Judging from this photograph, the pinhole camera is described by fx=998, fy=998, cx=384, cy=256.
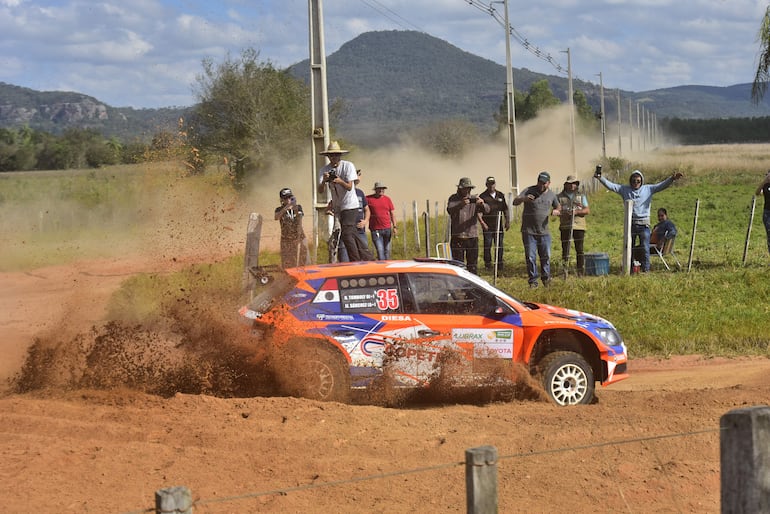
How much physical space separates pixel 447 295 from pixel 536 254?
23.7ft

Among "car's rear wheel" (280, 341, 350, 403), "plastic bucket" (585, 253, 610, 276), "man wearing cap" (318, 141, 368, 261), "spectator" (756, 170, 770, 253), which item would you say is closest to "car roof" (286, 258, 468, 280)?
"car's rear wheel" (280, 341, 350, 403)

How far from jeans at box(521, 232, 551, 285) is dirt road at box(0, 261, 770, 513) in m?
6.38

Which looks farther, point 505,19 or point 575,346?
point 505,19

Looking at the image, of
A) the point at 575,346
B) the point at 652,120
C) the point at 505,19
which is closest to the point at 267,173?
the point at 505,19

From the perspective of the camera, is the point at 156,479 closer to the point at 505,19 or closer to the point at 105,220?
the point at 105,220

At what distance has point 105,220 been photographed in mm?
35062

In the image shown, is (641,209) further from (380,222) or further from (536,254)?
(380,222)

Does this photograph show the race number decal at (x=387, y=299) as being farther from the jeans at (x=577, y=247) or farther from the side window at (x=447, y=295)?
the jeans at (x=577, y=247)

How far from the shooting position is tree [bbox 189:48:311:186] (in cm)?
5234

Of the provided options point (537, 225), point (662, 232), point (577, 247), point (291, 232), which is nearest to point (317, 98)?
point (291, 232)

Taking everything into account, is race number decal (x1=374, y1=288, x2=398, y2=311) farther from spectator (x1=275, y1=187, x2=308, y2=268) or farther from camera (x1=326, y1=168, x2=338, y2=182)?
spectator (x1=275, y1=187, x2=308, y2=268)

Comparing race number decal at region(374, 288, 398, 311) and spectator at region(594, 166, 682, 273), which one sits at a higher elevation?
spectator at region(594, 166, 682, 273)

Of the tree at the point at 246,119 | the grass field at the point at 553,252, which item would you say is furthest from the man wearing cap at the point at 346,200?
the tree at the point at 246,119

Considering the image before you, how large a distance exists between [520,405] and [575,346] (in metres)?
1.09
